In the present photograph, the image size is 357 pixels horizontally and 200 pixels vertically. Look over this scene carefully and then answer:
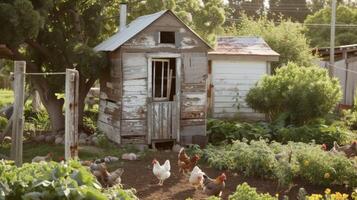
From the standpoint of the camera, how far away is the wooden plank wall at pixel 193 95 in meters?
13.6

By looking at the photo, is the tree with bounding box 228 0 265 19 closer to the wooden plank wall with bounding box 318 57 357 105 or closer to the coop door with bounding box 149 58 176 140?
the wooden plank wall with bounding box 318 57 357 105

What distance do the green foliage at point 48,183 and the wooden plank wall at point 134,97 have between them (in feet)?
26.4

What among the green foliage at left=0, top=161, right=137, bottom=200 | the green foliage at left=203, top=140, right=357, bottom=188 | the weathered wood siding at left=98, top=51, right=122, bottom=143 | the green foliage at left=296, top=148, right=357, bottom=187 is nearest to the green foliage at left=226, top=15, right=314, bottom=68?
the weathered wood siding at left=98, top=51, right=122, bottom=143

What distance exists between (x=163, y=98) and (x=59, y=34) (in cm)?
322

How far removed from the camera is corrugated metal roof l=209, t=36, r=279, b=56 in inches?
747

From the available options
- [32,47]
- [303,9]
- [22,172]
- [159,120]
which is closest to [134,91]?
[159,120]

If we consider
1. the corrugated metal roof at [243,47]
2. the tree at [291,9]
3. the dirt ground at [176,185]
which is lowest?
the dirt ground at [176,185]

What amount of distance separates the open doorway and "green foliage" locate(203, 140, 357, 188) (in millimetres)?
3435

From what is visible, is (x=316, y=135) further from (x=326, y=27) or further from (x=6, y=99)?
(x=326, y=27)

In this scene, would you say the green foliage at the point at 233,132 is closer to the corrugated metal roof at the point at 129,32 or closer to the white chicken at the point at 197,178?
the corrugated metal roof at the point at 129,32

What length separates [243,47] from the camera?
19.7m

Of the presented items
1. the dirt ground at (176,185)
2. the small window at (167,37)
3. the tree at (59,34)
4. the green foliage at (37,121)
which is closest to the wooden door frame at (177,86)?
the small window at (167,37)

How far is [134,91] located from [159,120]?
36.7 inches

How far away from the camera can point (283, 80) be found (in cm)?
1647
